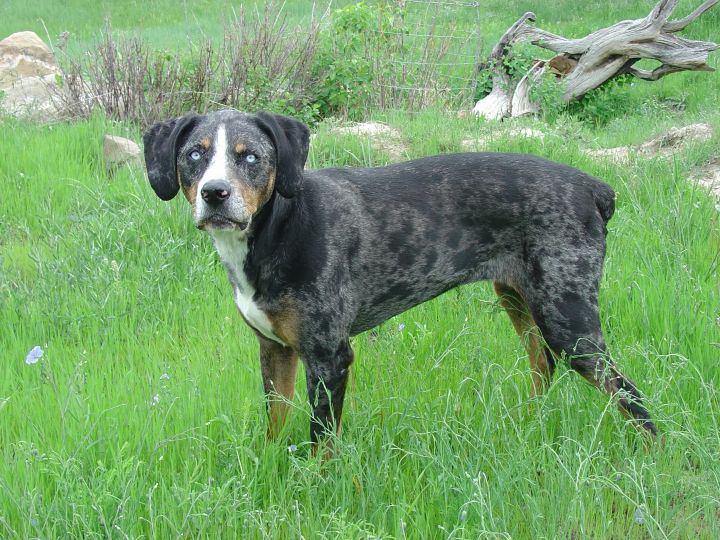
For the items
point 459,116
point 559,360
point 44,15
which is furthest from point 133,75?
point 44,15

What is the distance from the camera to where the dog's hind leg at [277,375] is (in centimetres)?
387

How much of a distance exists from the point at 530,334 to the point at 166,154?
2132mm

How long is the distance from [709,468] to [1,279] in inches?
173

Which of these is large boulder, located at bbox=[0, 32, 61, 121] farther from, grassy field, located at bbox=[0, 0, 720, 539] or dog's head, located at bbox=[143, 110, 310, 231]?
dog's head, located at bbox=[143, 110, 310, 231]

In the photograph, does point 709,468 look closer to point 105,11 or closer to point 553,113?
point 553,113

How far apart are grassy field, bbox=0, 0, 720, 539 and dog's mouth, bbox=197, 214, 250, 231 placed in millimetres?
821

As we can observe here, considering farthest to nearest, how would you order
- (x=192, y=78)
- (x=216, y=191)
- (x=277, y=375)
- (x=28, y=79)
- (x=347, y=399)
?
(x=28, y=79) → (x=192, y=78) → (x=347, y=399) → (x=277, y=375) → (x=216, y=191)

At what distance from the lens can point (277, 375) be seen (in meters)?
3.95

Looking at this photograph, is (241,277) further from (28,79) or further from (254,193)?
(28,79)

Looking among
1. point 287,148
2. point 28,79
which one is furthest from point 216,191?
point 28,79

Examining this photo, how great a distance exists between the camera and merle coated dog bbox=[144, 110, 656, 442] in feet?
11.7

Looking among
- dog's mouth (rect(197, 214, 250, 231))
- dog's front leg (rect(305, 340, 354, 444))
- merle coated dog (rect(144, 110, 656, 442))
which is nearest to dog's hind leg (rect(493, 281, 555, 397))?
merle coated dog (rect(144, 110, 656, 442))

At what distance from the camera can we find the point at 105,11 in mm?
26438

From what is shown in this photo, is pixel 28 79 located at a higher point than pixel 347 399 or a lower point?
higher
